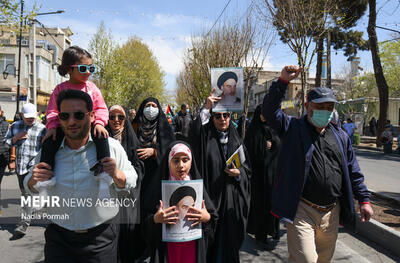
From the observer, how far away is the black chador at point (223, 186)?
337 cm

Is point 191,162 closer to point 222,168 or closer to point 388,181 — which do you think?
point 222,168

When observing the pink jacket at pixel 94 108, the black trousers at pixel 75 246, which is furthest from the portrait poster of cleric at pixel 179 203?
the pink jacket at pixel 94 108

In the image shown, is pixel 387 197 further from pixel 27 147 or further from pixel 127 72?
pixel 127 72

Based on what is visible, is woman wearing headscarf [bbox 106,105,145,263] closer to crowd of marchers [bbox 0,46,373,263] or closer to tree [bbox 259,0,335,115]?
crowd of marchers [bbox 0,46,373,263]

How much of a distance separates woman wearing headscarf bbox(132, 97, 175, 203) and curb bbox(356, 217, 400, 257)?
3.24 meters

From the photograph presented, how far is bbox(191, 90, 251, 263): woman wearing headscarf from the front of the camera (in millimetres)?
3387

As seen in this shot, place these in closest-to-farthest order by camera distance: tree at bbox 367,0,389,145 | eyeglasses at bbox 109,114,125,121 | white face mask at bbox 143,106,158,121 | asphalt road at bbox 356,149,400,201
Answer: eyeglasses at bbox 109,114,125,121, white face mask at bbox 143,106,158,121, asphalt road at bbox 356,149,400,201, tree at bbox 367,0,389,145

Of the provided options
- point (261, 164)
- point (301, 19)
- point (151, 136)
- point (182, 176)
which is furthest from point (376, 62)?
point (182, 176)

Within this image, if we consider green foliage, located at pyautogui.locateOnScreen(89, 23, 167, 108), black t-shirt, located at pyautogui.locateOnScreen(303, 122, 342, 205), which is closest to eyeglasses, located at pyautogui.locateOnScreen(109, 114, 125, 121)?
black t-shirt, located at pyautogui.locateOnScreen(303, 122, 342, 205)

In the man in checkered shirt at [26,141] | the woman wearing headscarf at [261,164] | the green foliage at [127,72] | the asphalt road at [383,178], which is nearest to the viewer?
the woman wearing headscarf at [261,164]

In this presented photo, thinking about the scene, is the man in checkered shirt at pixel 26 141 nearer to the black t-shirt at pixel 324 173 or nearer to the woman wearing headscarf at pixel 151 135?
the woman wearing headscarf at pixel 151 135

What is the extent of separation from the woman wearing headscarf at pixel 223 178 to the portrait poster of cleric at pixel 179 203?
0.87 metres

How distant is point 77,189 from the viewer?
7.16 ft

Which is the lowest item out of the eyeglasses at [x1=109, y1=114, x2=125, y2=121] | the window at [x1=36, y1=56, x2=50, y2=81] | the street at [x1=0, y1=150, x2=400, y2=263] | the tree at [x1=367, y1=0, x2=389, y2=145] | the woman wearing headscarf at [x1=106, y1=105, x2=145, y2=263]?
the street at [x1=0, y1=150, x2=400, y2=263]
